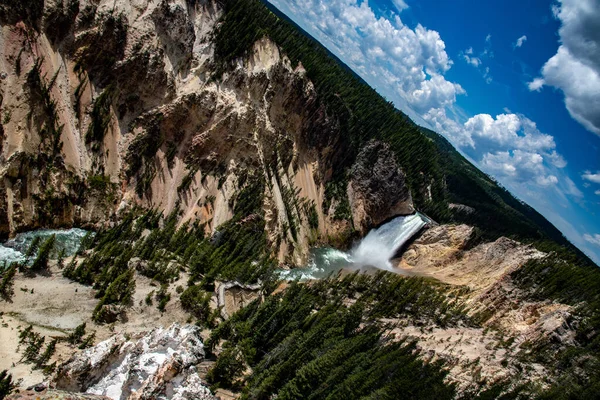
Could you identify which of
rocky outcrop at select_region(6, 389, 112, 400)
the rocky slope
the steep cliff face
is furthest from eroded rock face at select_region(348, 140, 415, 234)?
rocky outcrop at select_region(6, 389, 112, 400)

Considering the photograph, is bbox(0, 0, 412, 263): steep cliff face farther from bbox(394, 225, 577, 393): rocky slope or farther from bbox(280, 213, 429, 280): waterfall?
bbox(394, 225, 577, 393): rocky slope

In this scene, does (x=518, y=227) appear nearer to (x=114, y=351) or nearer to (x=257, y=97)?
(x=257, y=97)

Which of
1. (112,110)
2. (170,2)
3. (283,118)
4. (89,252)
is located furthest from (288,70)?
(89,252)

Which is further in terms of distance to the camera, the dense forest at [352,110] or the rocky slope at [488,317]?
the dense forest at [352,110]

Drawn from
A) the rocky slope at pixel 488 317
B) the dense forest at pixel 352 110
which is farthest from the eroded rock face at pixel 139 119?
the rocky slope at pixel 488 317

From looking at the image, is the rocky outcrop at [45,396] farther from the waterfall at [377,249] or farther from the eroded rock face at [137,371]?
the waterfall at [377,249]
